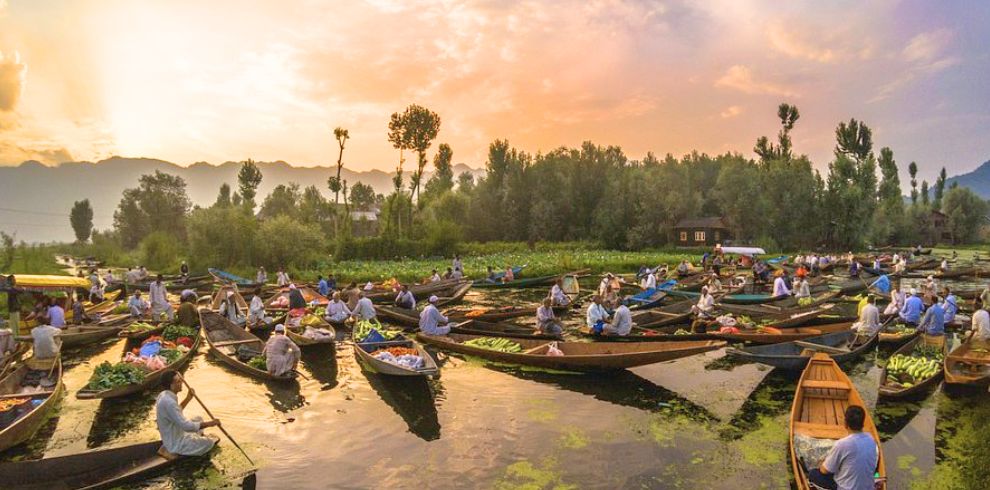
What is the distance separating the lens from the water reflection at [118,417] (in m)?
11.2

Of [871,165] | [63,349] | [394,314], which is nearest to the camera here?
[63,349]

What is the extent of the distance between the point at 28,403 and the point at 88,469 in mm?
4210

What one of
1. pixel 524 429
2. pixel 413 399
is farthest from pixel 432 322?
pixel 524 429

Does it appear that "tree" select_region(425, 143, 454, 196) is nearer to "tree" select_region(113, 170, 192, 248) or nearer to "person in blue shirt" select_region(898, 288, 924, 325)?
"tree" select_region(113, 170, 192, 248)

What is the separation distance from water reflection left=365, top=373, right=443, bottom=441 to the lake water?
2.0 inches

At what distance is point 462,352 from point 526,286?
17.4 metres

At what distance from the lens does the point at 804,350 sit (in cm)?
1373

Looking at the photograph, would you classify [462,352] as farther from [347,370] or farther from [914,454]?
[914,454]

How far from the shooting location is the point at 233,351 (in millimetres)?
16094

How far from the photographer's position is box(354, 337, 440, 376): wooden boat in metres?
12.9

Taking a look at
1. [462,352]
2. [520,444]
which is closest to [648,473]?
[520,444]

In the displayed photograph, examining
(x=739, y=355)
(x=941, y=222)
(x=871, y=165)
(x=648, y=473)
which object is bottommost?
(x=648, y=473)

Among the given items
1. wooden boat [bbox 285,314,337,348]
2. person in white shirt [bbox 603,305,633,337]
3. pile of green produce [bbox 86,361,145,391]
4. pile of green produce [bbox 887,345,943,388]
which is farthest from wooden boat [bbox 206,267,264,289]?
pile of green produce [bbox 887,345,943,388]

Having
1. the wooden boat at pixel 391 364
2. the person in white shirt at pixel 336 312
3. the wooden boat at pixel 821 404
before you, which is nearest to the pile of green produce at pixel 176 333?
the person in white shirt at pixel 336 312
